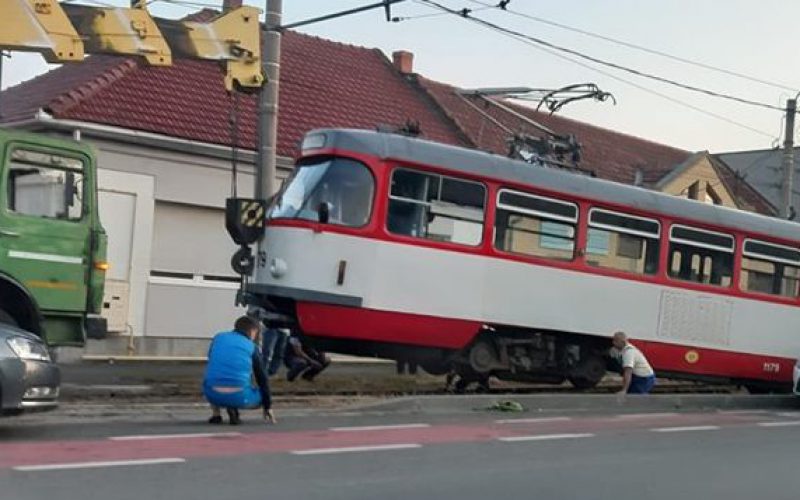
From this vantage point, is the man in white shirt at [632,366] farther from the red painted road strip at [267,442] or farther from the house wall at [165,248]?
the house wall at [165,248]

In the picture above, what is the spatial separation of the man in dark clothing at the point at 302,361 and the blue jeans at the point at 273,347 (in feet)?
0.37

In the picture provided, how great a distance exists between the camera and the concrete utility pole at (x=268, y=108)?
51.1 feet

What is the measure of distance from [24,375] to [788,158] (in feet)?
71.5

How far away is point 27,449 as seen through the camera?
31.8ft

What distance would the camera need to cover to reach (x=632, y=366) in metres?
16.8

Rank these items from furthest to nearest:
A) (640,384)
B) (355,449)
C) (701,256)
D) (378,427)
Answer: (701,256), (640,384), (378,427), (355,449)

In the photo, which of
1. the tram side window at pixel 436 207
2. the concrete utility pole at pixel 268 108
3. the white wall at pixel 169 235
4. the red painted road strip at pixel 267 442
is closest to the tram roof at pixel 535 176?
the tram side window at pixel 436 207

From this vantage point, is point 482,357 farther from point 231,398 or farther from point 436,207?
point 231,398

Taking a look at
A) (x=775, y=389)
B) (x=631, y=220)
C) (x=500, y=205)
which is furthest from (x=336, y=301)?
(x=775, y=389)

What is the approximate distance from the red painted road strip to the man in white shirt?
7.13 feet

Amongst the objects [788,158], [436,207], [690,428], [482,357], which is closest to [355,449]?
[436,207]

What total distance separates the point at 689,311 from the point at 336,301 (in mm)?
6245

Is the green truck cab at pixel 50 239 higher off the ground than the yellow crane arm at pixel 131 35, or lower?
lower

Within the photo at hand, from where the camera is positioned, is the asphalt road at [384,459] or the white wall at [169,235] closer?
the asphalt road at [384,459]
